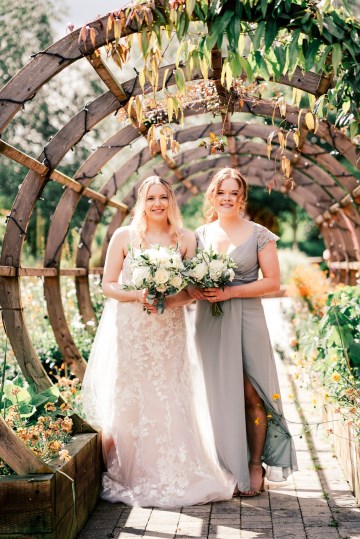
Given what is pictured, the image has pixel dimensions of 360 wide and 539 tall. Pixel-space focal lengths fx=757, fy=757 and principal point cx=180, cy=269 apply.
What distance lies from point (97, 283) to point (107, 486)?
5.13 meters

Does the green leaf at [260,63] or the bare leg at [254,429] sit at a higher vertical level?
the green leaf at [260,63]

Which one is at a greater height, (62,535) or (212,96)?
(212,96)

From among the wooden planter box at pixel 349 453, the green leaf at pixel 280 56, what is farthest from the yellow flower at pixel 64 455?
the green leaf at pixel 280 56

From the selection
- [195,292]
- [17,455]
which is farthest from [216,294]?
[17,455]

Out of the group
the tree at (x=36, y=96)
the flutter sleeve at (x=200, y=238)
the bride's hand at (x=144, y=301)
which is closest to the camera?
the bride's hand at (x=144, y=301)

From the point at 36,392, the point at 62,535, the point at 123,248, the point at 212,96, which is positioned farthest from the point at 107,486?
the point at 212,96

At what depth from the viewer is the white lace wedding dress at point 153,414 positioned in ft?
15.5

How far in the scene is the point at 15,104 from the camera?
12.6 feet

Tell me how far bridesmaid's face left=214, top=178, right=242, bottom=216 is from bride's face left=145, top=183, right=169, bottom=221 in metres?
0.35

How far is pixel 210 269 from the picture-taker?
4586mm

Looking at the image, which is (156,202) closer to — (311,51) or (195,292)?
(195,292)

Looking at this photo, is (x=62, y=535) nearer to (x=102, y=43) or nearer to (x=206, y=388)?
(x=206, y=388)

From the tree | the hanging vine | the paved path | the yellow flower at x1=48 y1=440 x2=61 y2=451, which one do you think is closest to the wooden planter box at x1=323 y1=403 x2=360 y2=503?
the paved path

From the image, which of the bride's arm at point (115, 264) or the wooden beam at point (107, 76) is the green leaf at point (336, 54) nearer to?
the wooden beam at point (107, 76)
